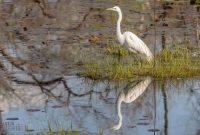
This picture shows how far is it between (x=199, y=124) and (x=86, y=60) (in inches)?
147

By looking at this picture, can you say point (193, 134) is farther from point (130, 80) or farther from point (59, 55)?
point (59, 55)

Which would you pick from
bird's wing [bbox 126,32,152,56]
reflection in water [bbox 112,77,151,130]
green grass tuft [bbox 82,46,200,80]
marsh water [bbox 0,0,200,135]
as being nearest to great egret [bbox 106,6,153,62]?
bird's wing [bbox 126,32,152,56]

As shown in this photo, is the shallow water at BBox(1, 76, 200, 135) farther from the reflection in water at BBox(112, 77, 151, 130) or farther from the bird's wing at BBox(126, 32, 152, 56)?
the bird's wing at BBox(126, 32, 152, 56)

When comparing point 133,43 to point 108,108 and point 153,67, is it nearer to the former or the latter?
point 153,67

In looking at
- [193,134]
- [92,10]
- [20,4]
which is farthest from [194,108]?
[20,4]

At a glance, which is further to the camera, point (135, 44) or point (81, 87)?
point (135, 44)

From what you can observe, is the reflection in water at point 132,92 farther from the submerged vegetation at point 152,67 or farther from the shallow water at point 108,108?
the submerged vegetation at point 152,67

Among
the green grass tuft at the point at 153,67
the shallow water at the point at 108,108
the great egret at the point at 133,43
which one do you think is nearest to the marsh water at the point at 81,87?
the shallow water at the point at 108,108

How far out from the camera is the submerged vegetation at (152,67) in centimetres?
952

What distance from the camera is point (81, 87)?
9.29m

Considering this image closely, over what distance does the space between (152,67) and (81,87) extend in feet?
3.67

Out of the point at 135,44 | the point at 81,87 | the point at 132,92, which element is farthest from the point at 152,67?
the point at 135,44

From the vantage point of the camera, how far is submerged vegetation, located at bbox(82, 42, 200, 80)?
375 inches

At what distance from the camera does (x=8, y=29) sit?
573 inches
